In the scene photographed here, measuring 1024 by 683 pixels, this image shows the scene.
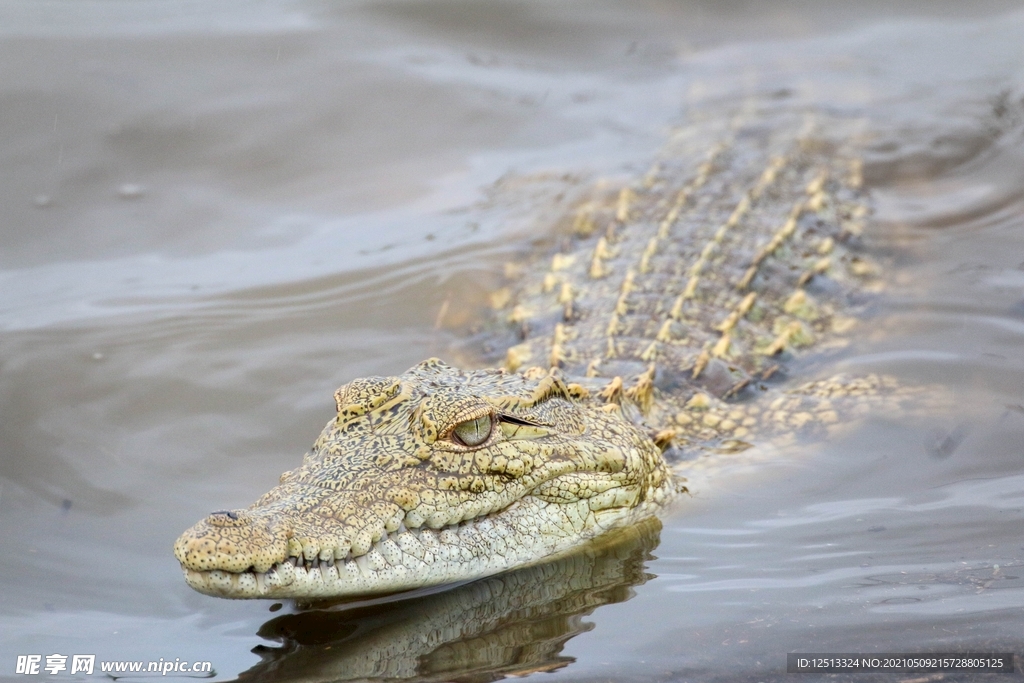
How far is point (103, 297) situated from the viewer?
232 inches

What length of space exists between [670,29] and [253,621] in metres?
8.11

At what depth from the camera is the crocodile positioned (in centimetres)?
315

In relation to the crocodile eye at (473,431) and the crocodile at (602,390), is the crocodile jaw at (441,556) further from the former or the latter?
the crocodile eye at (473,431)

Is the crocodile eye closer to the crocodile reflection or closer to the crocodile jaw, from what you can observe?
the crocodile jaw

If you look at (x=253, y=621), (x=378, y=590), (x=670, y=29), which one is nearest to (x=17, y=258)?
(x=253, y=621)

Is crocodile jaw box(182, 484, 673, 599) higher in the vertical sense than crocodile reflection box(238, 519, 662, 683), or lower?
higher

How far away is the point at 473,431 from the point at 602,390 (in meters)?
0.95

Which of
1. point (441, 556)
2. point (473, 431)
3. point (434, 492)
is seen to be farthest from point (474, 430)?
point (441, 556)

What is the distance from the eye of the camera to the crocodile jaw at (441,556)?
9.45 ft

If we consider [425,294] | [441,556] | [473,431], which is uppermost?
[425,294]

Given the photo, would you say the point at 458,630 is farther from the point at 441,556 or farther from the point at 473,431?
the point at 473,431

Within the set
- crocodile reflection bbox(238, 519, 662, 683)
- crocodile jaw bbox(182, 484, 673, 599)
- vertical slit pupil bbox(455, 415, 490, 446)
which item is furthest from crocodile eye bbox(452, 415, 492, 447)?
crocodile reflection bbox(238, 519, 662, 683)

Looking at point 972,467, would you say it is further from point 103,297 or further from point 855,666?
point 103,297

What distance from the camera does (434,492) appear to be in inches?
132
